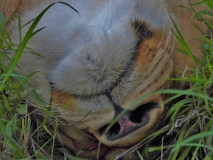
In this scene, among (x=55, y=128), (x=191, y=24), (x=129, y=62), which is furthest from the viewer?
(x=191, y=24)

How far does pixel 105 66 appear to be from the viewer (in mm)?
1678

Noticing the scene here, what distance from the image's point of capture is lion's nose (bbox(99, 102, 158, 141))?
1.71 meters

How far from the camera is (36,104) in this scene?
1893mm

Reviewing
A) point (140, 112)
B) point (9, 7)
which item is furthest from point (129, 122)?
point (9, 7)

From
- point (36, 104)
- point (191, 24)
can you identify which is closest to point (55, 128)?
point (36, 104)

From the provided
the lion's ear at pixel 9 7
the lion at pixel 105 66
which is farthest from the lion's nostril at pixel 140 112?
the lion's ear at pixel 9 7

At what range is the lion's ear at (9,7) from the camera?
6.49 feet

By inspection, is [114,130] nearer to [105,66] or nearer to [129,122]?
[129,122]

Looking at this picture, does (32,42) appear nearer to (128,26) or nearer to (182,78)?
(128,26)

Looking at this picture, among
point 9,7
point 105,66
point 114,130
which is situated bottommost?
point 114,130

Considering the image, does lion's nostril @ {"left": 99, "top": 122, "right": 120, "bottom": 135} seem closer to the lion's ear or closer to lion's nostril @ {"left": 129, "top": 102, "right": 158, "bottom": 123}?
lion's nostril @ {"left": 129, "top": 102, "right": 158, "bottom": 123}

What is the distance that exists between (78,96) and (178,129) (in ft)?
1.27

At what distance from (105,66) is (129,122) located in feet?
0.64

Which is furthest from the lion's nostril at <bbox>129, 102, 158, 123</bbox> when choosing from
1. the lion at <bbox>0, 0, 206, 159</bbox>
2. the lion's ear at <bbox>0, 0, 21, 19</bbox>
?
the lion's ear at <bbox>0, 0, 21, 19</bbox>
